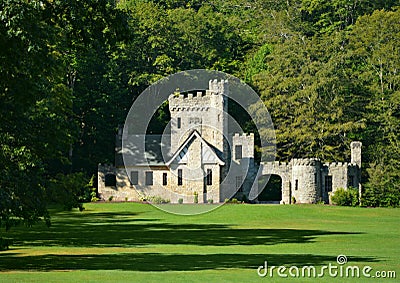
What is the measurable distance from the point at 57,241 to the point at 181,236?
15.9 feet

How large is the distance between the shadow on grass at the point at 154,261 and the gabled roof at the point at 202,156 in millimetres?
34541

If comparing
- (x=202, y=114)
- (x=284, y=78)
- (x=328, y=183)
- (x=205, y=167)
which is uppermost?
(x=284, y=78)

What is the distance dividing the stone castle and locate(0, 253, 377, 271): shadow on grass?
3416cm

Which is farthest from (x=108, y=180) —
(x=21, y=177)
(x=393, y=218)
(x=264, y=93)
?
(x=21, y=177)

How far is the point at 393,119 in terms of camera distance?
60406 mm

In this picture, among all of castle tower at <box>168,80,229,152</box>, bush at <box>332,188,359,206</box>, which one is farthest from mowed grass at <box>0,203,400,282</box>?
castle tower at <box>168,80,229,152</box>

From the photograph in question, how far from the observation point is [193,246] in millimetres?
28203

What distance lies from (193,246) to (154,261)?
195 inches

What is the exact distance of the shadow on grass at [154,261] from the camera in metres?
21.7

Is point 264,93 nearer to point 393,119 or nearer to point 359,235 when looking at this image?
point 393,119

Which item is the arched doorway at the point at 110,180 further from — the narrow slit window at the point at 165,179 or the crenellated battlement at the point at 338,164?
the crenellated battlement at the point at 338,164

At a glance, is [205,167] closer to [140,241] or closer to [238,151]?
[238,151]

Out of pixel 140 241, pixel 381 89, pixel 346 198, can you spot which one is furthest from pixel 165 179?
pixel 140 241

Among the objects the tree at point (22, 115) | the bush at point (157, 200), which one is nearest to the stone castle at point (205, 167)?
the bush at point (157, 200)
